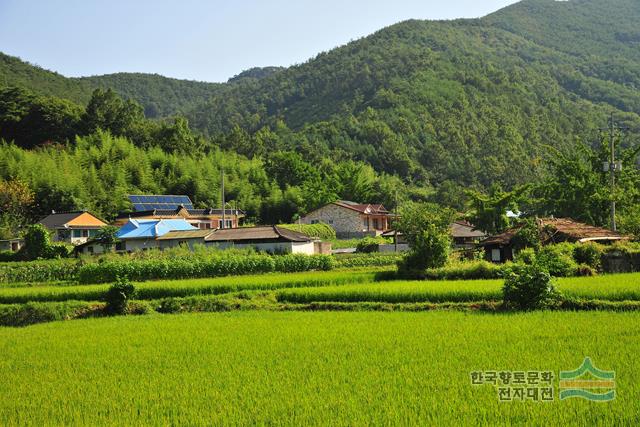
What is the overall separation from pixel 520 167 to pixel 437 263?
214 feet

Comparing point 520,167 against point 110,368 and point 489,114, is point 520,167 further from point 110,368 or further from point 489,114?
point 110,368

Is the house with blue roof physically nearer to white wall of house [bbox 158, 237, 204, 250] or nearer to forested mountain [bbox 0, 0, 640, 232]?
white wall of house [bbox 158, 237, 204, 250]

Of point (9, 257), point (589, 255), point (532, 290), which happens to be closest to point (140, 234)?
point (9, 257)

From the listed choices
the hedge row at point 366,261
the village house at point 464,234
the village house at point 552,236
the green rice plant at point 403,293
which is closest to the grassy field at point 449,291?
the green rice plant at point 403,293

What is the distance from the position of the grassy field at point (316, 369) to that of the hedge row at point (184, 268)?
10990mm

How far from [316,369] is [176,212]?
42.6 meters

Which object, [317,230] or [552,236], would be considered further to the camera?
[317,230]

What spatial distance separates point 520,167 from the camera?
3273 inches

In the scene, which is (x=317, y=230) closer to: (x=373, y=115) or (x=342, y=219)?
(x=342, y=219)

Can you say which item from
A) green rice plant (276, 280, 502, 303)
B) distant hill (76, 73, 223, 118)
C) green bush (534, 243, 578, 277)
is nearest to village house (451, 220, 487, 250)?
green bush (534, 243, 578, 277)

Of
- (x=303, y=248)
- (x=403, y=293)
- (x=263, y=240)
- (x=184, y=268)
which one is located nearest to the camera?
(x=403, y=293)

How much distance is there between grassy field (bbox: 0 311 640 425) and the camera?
746 centimetres

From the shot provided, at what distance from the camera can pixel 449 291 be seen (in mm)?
17703

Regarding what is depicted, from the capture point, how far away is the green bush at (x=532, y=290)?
1524cm
